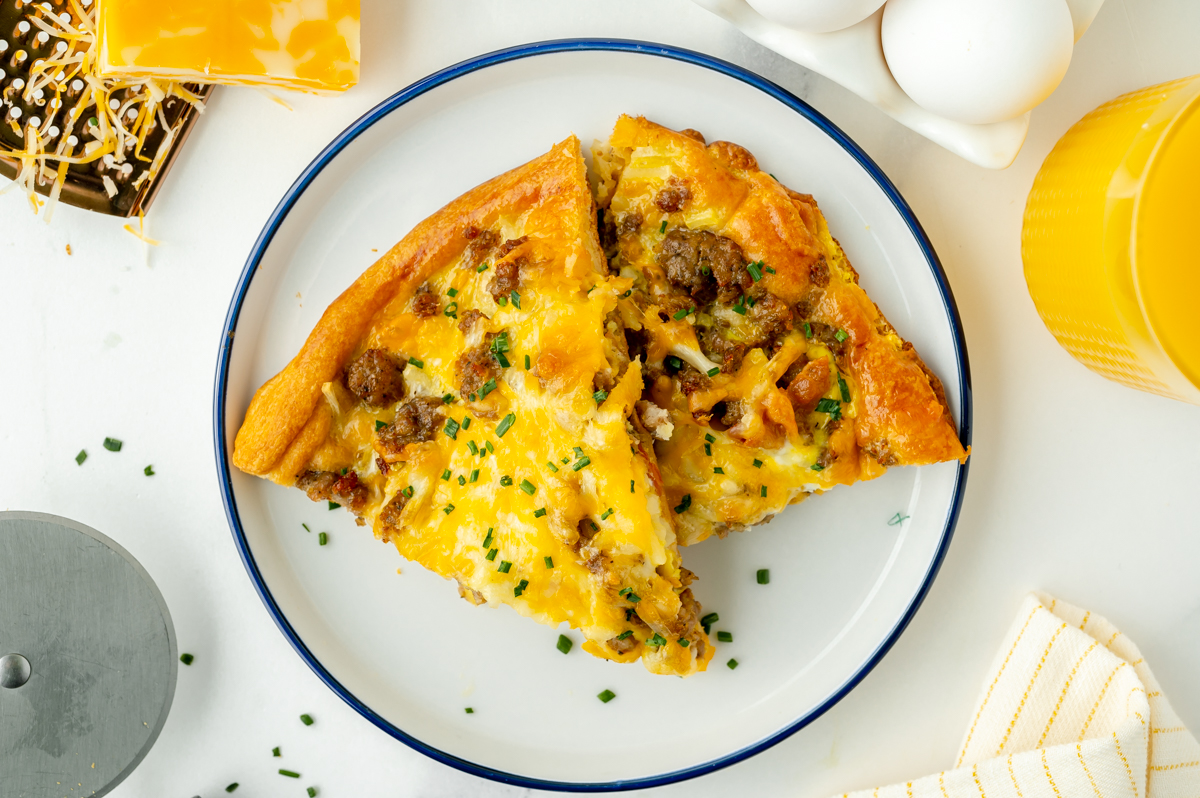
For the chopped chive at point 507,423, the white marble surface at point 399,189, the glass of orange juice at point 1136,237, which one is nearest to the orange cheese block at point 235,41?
the white marble surface at point 399,189

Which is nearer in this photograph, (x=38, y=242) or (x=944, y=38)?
(x=944, y=38)

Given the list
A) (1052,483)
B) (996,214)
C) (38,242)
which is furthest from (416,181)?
(1052,483)

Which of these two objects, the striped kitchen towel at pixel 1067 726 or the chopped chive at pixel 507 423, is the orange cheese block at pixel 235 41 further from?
the striped kitchen towel at pixel 1067 726

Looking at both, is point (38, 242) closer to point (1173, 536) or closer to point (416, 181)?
point (416, 181)

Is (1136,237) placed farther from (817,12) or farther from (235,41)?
(235,41)

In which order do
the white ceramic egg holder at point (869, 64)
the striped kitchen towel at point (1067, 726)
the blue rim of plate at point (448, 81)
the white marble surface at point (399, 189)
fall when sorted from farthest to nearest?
the white marble surface at point (399, 189), the striped kitchen towel at point (1067, 726), the blue rim of plate at point (448, 81), the white ceramic egg holder at point (869, 64)

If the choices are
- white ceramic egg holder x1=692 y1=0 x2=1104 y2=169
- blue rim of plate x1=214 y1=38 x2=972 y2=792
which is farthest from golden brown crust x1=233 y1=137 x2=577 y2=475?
white ceramic egg holder x1=692 y1=0 x2=1104 y2=169
